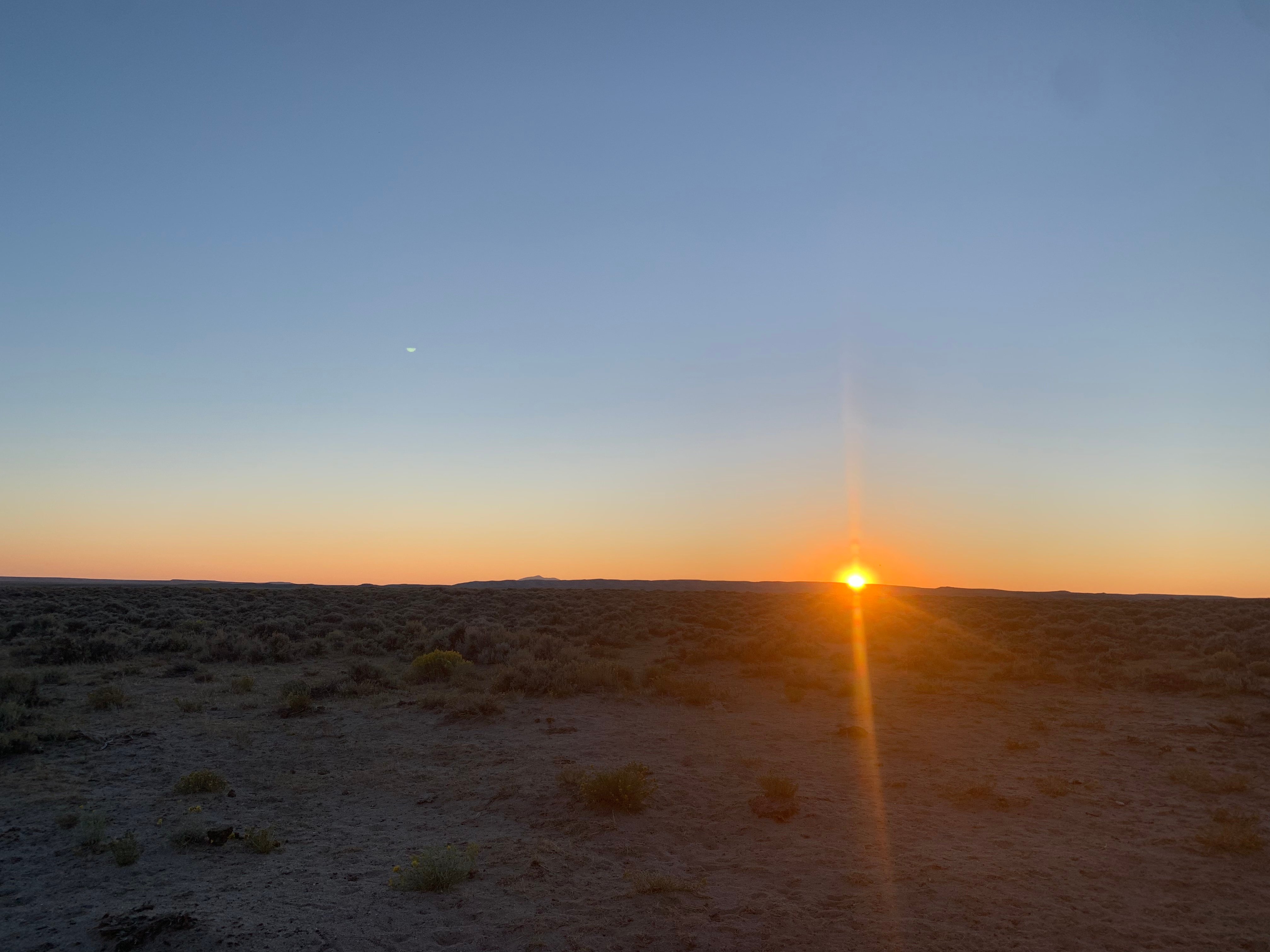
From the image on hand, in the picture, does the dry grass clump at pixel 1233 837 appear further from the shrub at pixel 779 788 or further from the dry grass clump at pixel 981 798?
the shrub at pixel 779 788

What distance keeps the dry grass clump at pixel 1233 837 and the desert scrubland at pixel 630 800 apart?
0.05m

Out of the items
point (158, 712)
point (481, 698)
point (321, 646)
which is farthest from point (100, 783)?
point (321, 646)

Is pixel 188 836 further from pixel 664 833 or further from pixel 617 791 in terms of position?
pixel 664 833

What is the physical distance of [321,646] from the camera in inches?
1027

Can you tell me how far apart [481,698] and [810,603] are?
39491 mm

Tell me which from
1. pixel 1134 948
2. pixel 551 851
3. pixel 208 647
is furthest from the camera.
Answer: pixel 208 647

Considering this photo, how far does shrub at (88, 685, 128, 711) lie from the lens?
640 inches

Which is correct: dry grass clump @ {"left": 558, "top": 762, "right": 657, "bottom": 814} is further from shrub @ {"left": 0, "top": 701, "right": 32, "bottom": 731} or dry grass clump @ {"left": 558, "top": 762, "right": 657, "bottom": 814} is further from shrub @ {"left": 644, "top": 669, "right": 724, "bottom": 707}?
shrub @ {"left": 0, "top": 701, "right": 32, "bottom": 731}

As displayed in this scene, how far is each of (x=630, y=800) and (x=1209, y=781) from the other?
8.43 m

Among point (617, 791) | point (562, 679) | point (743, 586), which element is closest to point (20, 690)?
point (562, 679)

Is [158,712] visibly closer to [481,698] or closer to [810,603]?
[481,698]

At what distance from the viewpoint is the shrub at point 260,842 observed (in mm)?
8953

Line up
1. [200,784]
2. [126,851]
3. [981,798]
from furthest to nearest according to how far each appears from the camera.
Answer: [200,784]
[981,798]
[126,851]

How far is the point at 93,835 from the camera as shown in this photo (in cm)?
909
